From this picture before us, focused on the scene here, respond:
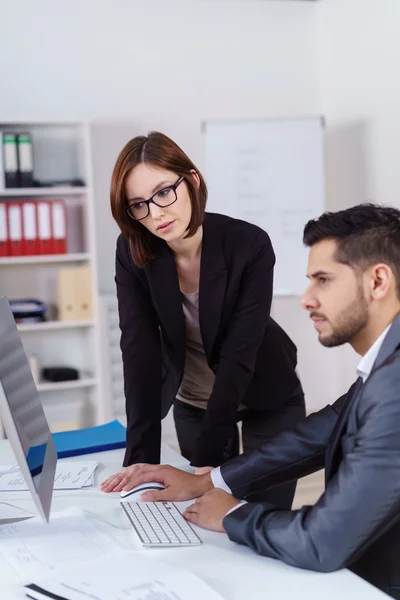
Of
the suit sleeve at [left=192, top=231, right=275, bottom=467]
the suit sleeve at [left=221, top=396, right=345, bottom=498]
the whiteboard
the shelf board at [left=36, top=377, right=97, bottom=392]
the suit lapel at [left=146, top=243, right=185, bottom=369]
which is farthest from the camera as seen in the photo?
the whiteboard

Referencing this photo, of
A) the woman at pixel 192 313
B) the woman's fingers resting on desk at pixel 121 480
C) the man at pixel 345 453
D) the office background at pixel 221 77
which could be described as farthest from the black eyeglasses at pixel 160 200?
the office background at pixel 221 77

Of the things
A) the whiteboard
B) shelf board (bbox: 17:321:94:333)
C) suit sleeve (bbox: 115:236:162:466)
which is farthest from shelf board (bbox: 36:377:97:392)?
suit sleeve (bbox: 115:236:162:466)

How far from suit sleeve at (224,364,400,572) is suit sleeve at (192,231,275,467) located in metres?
0.59

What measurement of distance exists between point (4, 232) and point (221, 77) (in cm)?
172

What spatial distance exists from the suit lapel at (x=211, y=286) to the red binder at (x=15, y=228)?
2374 mm

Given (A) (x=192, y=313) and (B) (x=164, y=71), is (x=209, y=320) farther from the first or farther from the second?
(B) (x=164, y=71)

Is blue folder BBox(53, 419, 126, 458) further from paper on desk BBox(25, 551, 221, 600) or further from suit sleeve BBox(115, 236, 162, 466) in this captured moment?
paper on desk BBox(25, 551, 221, 600)

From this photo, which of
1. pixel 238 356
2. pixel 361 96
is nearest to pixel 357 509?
pixel 238 356

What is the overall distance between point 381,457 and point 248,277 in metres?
0.81

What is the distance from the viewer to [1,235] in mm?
4055

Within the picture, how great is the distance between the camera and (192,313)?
1.96m

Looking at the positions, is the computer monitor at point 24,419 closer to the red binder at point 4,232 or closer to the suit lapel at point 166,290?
the suit lapel at point 166,290

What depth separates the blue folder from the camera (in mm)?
1979

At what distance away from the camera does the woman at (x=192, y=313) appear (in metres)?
1.75
